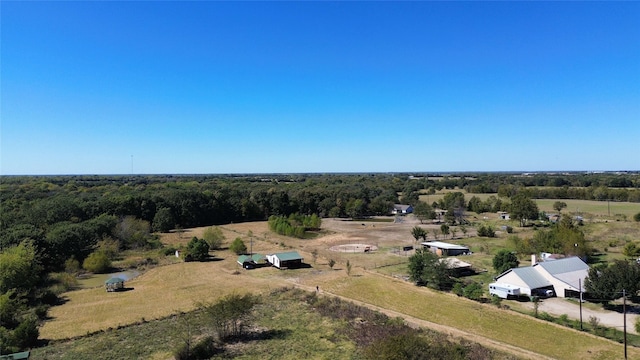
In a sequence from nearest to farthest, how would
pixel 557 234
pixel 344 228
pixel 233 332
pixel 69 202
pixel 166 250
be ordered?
pixel 233 332
pixel 557 234
pixel 166 250
pixel 69 202
pixel 344 228

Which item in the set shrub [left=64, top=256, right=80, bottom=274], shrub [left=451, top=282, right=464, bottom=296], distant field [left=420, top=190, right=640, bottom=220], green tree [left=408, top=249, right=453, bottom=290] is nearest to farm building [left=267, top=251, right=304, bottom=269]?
green tree [left=408, top=249, right=453, bottom=290]

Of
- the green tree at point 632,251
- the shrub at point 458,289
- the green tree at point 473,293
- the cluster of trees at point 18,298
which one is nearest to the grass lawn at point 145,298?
the cluster of trees at point 18,298

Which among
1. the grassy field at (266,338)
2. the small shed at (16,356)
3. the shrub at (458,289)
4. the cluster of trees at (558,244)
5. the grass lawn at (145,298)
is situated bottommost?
the grass lawn at (145,298)

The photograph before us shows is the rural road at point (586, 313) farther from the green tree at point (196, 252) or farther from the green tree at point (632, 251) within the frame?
the green tree at point (196, 252)

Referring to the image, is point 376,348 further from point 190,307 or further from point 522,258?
point 522,258

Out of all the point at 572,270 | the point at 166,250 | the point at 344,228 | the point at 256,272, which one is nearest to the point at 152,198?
the point at 166,250
